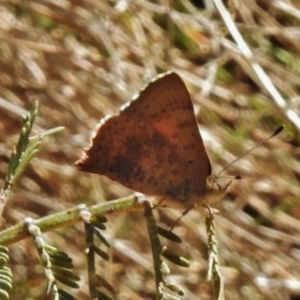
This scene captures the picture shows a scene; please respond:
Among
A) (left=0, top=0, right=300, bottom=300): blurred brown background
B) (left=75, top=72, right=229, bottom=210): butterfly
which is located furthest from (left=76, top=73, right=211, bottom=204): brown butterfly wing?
(left=0, top=0, right=300, bottom=300): blurred brown background

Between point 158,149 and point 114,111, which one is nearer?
point 158,149

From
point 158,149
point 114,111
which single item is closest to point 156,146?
point 158,149

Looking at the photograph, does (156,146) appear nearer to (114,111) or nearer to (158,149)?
(158,149)

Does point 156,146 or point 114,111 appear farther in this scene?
point 114,111

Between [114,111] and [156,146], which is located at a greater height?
[114,111]

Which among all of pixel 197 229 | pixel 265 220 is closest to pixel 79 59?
pixel 197 229

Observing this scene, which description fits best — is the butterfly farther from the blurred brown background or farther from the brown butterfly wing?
the blurred brown background

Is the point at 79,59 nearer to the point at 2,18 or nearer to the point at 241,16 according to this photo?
the point at 2,18
